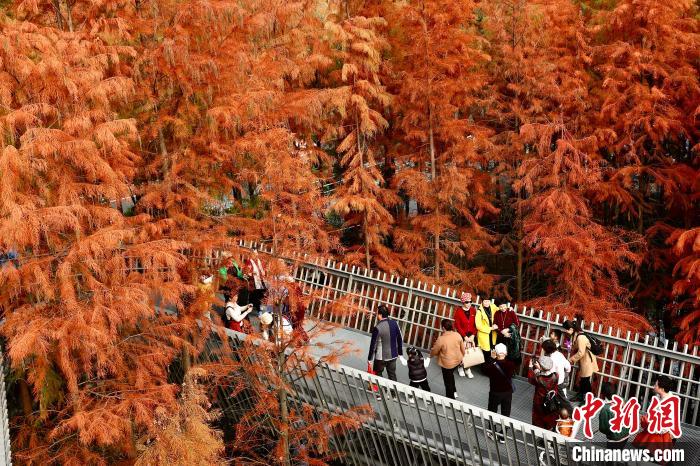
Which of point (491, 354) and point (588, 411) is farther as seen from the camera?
point (491, 354)

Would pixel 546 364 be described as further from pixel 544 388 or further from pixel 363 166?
pixel 363 166

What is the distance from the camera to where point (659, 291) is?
1506 centimetres

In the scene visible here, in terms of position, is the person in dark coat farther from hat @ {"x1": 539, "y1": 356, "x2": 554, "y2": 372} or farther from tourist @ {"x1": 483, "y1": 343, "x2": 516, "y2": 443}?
tourist @ {"x1": 483, "y1": 343, "x2": 516, "y2": 443}

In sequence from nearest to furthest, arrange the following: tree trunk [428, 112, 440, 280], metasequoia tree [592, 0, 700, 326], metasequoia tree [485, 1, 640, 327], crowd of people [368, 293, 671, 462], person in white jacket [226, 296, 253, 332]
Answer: crowd of people [368, 293, 671, 462], person in white jacket [226, 296, 253, 332], metasequoia tree [485, 1, 640, 327], metasequoia tree [592, 0, 700, 326], tree trunk [428, 112, 440, 280]

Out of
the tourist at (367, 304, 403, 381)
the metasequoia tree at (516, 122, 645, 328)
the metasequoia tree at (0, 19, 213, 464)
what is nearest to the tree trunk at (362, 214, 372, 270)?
the metasequoia tree at (516, 122, 645, 328)

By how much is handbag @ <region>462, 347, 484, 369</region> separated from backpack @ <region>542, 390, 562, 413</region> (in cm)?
218

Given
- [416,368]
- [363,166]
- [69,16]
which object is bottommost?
[416,368]

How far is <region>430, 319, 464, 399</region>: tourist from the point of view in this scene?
9.09m

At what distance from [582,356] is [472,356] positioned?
1722 millimetres

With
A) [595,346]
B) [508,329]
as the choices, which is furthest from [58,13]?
[595,346]

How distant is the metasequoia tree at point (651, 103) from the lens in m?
13.4

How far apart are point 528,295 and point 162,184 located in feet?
37.8

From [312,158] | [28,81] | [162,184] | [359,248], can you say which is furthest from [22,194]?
[359,248]

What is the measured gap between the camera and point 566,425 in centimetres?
727
